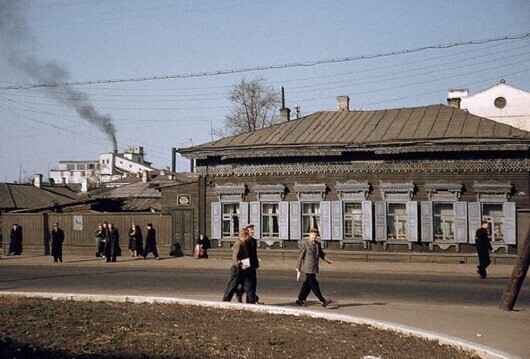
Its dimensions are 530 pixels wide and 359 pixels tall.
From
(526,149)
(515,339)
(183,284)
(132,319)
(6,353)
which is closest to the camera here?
(6,353)

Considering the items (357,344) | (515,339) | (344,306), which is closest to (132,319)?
(357,344)

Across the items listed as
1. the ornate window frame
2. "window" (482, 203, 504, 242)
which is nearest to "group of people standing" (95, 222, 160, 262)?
the ornate window frame

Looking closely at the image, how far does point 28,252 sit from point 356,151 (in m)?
18.4

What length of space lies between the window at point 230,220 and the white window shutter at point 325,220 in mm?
4289

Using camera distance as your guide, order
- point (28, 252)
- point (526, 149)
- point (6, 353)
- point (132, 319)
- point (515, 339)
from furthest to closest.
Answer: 1. point (28, 252)
2. point (526, 149)
3. point (132, 319)
4. point (515, 339)
5. point (6, 353)

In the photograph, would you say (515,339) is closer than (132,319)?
Yes

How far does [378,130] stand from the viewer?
29516 mm

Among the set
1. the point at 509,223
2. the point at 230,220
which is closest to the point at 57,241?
the point at 230,220

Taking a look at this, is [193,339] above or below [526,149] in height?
Answer: below

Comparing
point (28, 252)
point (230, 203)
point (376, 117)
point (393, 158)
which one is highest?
point (376, 117)

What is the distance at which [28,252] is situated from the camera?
33531 millimetres

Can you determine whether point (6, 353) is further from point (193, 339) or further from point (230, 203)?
point (230, 203)

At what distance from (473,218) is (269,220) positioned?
9.26 meters

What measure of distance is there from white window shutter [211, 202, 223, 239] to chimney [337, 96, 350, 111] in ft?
31.4
